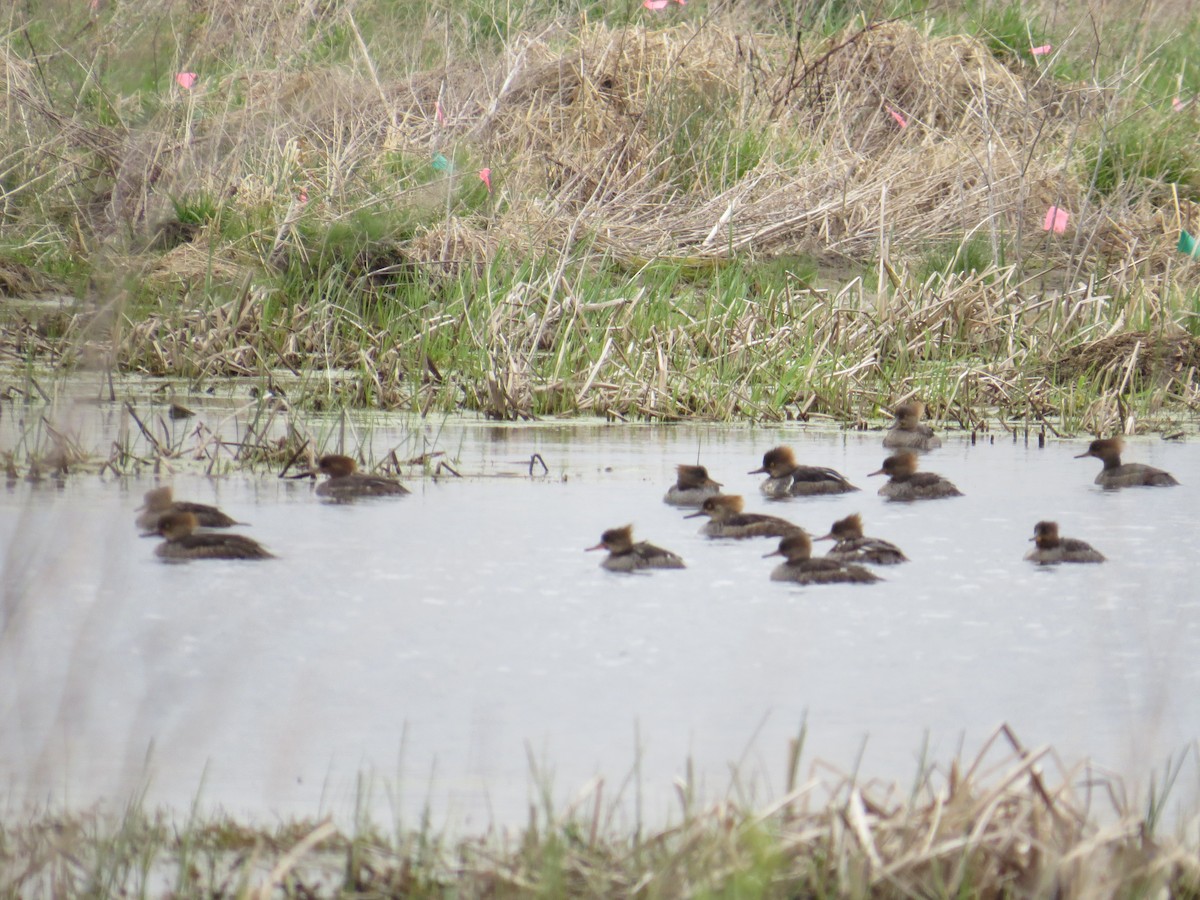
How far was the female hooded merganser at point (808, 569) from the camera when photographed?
455 cm

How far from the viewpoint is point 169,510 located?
16.0 ft

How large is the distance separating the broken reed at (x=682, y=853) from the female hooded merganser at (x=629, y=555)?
1916mm

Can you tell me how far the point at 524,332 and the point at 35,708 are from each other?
15.3 feet

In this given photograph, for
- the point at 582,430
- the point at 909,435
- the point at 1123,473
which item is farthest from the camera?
the point at 582,430

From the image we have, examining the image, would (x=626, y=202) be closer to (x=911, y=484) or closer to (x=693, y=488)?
(x=911, y=484)

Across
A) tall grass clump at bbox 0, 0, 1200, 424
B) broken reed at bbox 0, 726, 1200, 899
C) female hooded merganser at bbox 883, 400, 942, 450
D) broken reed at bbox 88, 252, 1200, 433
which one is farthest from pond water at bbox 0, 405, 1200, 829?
tall grass clump at bbox 0, 0, 1200, 424

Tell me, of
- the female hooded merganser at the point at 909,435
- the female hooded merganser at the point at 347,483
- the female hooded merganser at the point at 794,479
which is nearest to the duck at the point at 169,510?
the female hooded merganser at the point at 347,483

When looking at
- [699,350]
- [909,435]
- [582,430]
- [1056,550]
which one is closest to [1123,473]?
[909,435]

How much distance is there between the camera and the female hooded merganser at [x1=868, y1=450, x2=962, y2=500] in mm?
5832

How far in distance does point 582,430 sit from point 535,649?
10.9ft

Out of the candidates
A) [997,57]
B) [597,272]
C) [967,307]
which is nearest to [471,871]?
[967,307]

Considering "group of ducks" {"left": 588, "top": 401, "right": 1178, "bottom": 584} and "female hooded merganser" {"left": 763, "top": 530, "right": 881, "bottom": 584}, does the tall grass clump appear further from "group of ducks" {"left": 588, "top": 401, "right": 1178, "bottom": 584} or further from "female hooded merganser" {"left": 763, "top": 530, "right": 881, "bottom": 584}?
"female hooded merganser" {"left": 763, "top": 530, "right": 881, "bottom": 584}

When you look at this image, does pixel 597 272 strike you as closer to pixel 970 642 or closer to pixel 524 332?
pixel 524 332

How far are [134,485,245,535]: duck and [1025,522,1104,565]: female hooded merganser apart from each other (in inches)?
85.1
